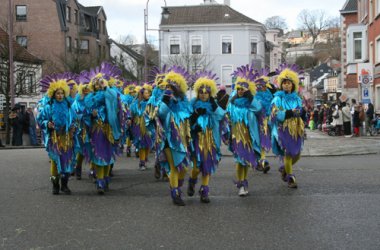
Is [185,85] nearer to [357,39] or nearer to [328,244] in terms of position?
[328,244]

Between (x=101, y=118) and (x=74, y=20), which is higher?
(x=74, y=20)

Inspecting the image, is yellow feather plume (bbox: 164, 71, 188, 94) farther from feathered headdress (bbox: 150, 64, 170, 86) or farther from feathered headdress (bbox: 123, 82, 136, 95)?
feathered headdress (bbox: 123, 82, 136, 95)

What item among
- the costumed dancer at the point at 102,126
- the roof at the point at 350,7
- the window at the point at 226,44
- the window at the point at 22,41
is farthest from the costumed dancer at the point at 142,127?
the window at the point at 226,44

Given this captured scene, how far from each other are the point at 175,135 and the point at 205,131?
19.3 inches

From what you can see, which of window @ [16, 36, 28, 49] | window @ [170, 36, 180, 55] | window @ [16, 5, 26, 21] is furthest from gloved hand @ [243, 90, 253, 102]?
window @ [170, 36, 180, 55]

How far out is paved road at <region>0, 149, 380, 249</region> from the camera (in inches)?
232

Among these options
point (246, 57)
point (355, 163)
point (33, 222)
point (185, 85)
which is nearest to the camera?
point (33, 222)

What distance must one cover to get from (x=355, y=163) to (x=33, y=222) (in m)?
8.26

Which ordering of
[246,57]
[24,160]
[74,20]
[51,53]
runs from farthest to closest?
[246,57], [74,20], [51,53], [24,160]

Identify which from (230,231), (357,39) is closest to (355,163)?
(230,231)

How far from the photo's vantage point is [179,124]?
7.96 m

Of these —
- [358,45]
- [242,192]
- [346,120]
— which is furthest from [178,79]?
[358,45]

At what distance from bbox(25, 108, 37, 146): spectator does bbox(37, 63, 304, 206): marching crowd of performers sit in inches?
516

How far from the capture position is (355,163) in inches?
500
